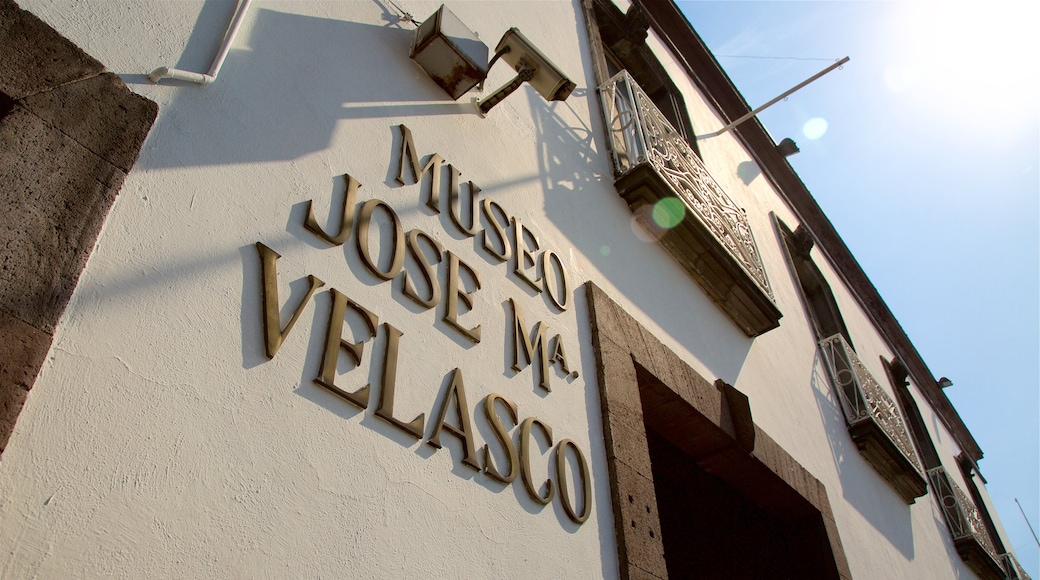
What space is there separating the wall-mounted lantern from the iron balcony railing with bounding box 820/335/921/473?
5.12m

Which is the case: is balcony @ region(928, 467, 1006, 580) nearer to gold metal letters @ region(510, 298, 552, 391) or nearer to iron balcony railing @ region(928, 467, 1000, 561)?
iron balcony railing @ region(928, 467, 1000, 561)

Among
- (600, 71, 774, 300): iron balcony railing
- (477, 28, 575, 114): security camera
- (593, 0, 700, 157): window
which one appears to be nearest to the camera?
(477, 28, 575, 114): security camera

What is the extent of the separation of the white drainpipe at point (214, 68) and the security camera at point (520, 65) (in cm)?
137

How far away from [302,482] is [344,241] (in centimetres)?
85

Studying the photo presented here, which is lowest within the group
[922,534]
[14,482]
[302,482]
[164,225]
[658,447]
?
[14,482]

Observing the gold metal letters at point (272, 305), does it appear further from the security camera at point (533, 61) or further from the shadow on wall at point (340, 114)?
the security camera at point (533, 61)

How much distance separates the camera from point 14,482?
1551mm

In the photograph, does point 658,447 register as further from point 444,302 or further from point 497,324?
point 444,302

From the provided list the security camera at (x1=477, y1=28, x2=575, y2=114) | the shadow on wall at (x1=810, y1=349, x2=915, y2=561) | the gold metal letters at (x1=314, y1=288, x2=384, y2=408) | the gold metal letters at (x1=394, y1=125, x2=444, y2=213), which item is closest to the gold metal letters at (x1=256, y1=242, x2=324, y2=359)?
the gold metal letters at (x1=314, y1=288, x2=384, y2=408)

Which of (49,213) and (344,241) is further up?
(344,241)

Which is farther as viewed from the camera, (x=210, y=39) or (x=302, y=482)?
(x=210, y=39)

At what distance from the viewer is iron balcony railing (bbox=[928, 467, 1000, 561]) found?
9.01 metres

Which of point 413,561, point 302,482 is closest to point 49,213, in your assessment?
point 302,482

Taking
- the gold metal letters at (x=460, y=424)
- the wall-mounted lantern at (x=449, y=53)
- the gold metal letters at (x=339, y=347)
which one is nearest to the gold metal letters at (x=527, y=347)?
the gold metal letters at (x=460, y=424)
